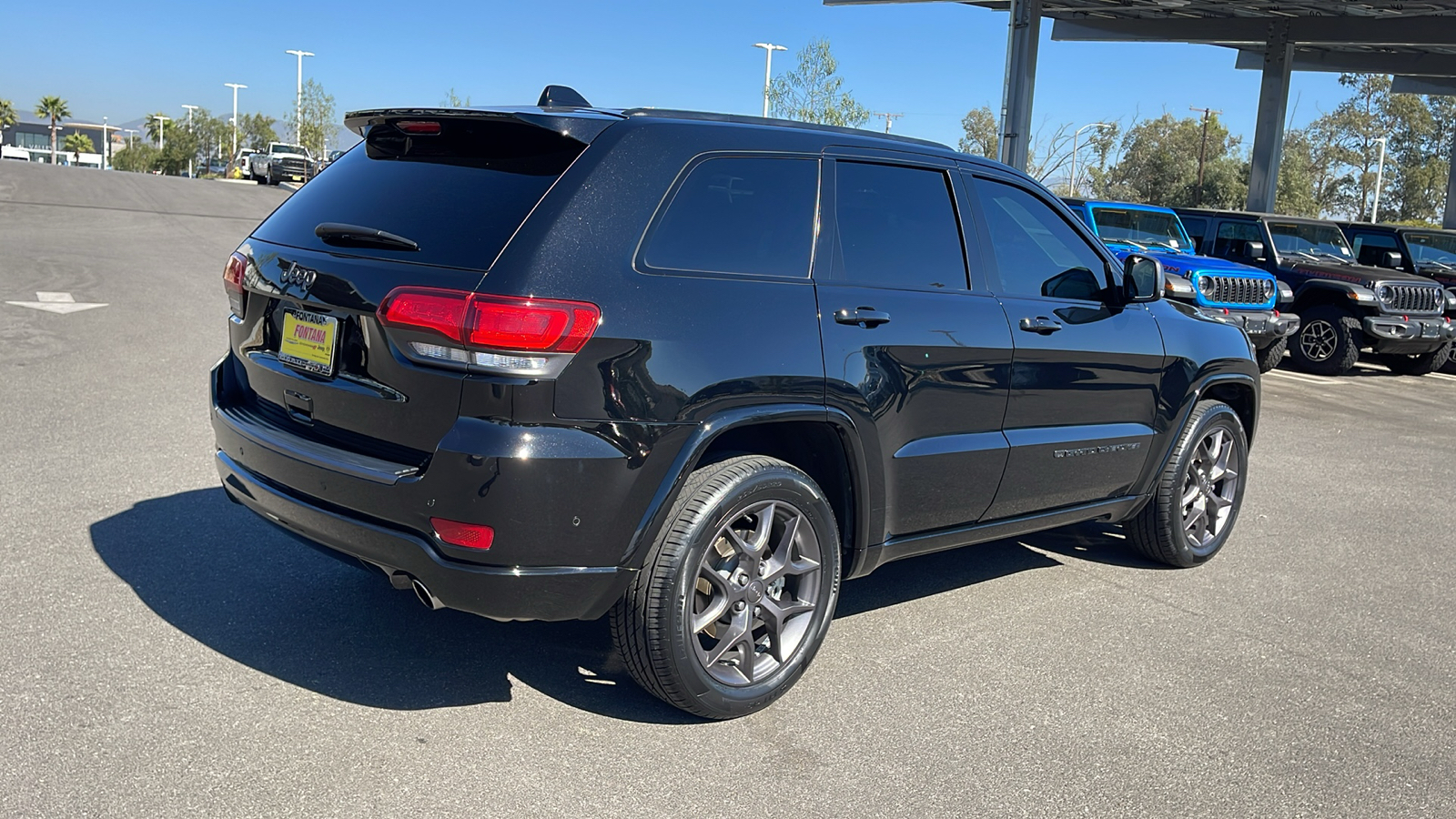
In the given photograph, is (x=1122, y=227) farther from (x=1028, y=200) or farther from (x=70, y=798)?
(x=70, y=798)

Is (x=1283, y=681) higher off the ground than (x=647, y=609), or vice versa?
(x=647, y=609)

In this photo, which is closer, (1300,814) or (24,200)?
(1300,814)

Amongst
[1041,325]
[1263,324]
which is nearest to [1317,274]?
[1263,324]

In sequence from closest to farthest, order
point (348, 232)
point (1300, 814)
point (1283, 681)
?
point (1300, 814) < point (348, 232) < point (1283, 681)

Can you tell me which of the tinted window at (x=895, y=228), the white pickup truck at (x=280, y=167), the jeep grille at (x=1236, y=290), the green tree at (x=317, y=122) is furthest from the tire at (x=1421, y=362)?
the green tree at (x=317, y=122)

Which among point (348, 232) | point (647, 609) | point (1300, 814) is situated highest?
point (348, 232)

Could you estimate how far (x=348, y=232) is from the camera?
11.8 ft

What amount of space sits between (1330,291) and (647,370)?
45.1 feet

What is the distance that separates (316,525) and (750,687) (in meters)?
1.40

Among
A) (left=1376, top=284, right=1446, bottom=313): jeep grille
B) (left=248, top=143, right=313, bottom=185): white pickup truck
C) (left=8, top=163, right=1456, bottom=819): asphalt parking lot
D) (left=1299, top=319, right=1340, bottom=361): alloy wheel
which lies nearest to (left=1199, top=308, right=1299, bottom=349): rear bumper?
(left=1299, top=319, right=1340, bottom=361): alloy wheel

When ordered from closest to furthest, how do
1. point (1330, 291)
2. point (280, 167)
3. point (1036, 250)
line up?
point (1036, 250) < point (1330, 291) < point (280, 167)

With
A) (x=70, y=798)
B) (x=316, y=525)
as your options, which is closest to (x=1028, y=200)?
(x=316, y=525)

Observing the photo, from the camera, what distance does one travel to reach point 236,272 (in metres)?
4.04

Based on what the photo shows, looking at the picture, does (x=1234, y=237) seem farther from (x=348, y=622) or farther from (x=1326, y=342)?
(x=348, y=622)
